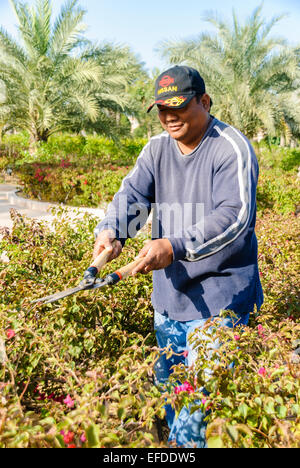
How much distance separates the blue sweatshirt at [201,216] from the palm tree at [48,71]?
36.7 feet

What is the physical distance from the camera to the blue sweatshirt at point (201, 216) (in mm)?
1695

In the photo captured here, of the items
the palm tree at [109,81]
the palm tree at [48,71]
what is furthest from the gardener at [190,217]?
the palm tree at [109,81]

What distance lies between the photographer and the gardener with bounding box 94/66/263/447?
1.69 meters

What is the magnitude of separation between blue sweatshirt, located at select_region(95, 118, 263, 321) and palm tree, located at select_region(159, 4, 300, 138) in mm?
12177

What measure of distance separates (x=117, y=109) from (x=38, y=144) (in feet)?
11.2

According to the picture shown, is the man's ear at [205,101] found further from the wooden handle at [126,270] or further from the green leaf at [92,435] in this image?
the green leaf at [92,435]

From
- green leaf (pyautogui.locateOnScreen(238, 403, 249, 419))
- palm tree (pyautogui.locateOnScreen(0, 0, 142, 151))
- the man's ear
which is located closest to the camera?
green leaf (pyautogui.locateOnScreen(238, 403, 249, 419))

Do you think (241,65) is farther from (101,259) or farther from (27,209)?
(101,259)

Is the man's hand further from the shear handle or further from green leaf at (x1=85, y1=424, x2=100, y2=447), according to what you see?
green leaf at (x1=85, y1=424, x2=100, y2=447)

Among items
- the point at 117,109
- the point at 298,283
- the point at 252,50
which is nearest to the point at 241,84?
the point at 252,50

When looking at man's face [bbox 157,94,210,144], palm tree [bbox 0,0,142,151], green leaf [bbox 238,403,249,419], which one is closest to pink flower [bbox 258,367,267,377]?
green leaf [bbox 238,403,249,419]

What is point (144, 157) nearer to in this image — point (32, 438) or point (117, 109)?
point (32, 438)

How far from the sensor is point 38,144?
44.8 feet
